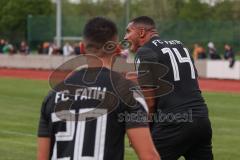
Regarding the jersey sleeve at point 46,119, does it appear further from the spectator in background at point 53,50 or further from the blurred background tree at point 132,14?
the spectator in background at point 53,50

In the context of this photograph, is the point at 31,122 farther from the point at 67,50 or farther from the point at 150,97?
the point at 67,50

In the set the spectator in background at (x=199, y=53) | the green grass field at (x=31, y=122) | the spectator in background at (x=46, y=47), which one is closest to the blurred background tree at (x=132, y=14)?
the spectator in background at (x=46, y=47)

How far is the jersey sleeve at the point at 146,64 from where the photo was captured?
638 cm


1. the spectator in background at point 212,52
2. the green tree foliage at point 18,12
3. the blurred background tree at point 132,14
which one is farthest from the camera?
the green tree foliage at point 18,12

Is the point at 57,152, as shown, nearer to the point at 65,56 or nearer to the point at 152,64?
the point at 152,64

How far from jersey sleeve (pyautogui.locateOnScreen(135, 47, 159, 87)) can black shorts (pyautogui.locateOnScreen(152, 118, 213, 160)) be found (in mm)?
472

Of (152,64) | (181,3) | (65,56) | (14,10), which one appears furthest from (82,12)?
(152,64)

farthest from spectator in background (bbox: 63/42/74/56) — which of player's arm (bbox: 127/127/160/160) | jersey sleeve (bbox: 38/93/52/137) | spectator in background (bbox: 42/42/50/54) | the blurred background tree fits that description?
player's arm (bbox: 127/127/160/160)

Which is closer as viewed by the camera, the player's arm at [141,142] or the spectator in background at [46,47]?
the player's arm at [141,142]

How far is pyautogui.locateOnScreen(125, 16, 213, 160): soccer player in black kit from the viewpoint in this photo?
6363mm

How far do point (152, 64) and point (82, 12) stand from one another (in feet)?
312

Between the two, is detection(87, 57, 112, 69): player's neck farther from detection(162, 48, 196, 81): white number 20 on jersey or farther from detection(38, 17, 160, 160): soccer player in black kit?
detection(162, 48, 196, 81): white number 20 on jersey

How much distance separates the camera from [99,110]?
Result: 4137 millimetres

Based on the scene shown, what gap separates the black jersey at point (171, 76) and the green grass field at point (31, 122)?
4.23m
